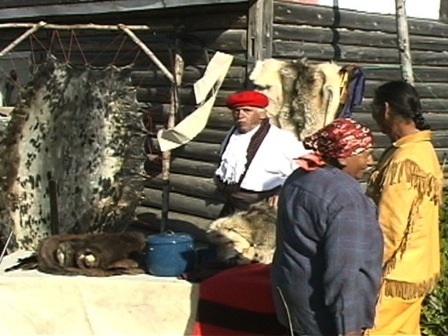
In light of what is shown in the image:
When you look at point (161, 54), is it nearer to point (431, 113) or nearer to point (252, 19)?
point (252, 19)

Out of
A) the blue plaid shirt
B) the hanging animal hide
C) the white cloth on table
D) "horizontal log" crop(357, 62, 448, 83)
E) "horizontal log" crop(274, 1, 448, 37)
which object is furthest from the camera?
"horizontal log" crop(357, 62, 448, 83)

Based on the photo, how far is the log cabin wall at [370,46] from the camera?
743 centimetres

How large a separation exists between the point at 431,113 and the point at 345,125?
17.3 feet

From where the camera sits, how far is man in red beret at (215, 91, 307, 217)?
5.79 meters

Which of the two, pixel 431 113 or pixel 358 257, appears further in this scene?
pixel 431 113

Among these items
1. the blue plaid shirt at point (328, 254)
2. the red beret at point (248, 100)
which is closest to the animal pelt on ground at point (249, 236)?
the red beret at point (248, 100)

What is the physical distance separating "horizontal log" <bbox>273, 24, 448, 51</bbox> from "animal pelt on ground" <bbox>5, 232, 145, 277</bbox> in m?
2.46

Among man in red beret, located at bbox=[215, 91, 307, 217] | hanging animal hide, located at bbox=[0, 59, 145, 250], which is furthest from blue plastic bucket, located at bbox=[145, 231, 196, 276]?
hanging animal hide, located at bbox=[0, 59, 145, 250]

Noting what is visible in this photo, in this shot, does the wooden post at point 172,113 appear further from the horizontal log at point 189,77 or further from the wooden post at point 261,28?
the wooden post at point 261,28

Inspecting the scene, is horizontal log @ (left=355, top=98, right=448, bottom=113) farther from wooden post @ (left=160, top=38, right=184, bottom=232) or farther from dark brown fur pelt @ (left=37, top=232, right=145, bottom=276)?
dark brown fur pelt @ (left=37, top=232, right=145, bottom=276)

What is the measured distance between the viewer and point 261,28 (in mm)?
7230

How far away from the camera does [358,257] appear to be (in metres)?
3.51

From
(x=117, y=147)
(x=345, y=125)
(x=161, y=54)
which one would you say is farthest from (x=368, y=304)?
(x=161, y=54)

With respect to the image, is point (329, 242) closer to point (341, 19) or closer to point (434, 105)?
point (341, 19)
